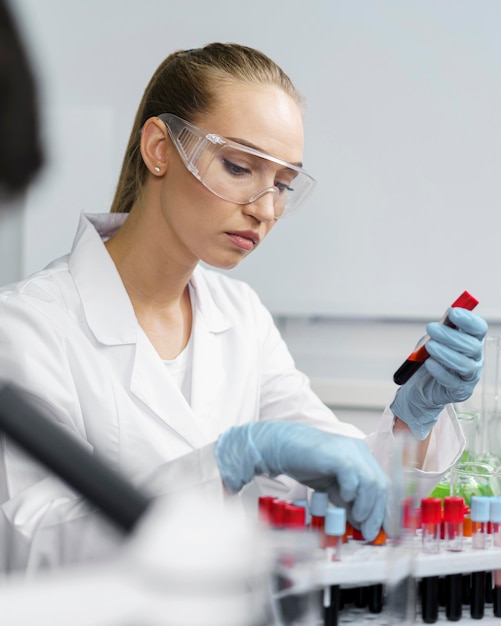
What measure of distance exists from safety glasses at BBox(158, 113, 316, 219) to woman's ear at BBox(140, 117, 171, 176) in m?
0.07

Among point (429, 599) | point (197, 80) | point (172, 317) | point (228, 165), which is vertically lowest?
point (429, 599)

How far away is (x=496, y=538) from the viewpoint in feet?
3.70


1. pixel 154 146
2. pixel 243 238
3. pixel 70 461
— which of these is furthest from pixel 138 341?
pixel 70 461

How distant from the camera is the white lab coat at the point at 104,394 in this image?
1.18m

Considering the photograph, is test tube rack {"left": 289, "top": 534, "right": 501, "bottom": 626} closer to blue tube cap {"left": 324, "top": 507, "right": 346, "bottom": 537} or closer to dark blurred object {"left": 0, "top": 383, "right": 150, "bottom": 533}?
blue tube cap {"left": 324, "top": 507, "right": 346, "bottom": 537}

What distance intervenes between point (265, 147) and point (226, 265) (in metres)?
0.24

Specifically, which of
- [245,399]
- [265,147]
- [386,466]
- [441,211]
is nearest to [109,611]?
[386,466]

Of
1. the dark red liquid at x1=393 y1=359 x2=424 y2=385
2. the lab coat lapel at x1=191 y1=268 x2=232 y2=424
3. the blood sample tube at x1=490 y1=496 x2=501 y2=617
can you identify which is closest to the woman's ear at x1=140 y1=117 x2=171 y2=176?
the lab coat lapel at x1=191 y1=268 x2=232 y2=424

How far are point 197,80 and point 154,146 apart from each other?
15cm

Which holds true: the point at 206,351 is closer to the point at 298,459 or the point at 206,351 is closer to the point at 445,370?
the point at 445,370

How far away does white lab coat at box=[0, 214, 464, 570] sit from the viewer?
118cm

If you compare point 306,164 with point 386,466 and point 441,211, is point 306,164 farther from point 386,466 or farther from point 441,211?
point 386,466

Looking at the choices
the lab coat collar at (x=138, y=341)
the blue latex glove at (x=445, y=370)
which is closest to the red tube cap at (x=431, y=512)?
the blue latex glove at (x=445, y=370)

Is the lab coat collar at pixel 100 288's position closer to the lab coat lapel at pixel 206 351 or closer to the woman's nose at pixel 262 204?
the lab coat lapel at pixel 206 351
